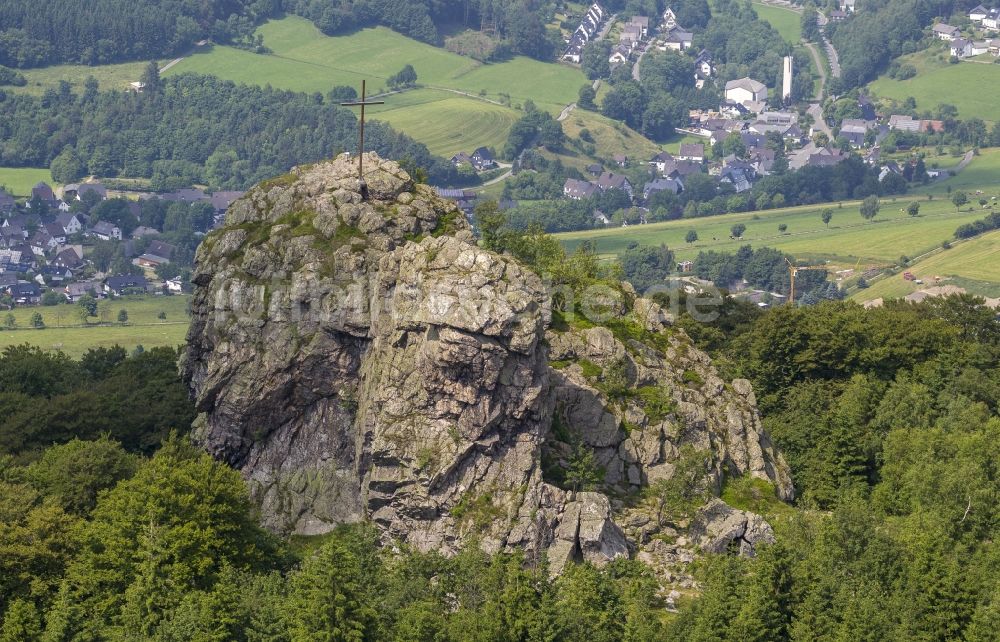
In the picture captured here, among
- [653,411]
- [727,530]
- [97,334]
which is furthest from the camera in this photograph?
[97,334]

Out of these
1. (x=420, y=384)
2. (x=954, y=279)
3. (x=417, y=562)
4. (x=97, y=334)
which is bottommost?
(x=97, y=334)

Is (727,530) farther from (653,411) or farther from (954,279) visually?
(954,279)

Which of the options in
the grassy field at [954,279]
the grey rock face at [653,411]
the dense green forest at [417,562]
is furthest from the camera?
the grassy field at [954,279]

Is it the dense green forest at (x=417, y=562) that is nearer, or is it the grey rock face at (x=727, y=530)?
the dense green forest at (x=417, y=562)

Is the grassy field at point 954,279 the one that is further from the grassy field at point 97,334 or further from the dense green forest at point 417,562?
the dense green forest at point 417,562

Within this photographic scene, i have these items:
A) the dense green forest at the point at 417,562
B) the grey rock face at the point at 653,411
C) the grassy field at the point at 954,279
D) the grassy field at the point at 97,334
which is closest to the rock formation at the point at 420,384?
the grey rock face at the point at 653,411

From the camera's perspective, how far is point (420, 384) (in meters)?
74.1

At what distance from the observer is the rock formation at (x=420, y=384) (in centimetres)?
7312

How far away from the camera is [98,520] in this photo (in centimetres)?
7156

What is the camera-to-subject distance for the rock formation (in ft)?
240

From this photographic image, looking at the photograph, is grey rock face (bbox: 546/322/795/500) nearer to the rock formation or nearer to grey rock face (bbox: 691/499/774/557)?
the rock formation

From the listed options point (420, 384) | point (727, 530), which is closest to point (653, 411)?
point (727, 530)

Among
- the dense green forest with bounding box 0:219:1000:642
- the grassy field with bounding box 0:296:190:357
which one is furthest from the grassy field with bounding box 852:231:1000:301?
the dense green forest with bounding box 0:219:1000:642

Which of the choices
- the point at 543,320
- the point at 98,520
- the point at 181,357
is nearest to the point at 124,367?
the point at 181,357
